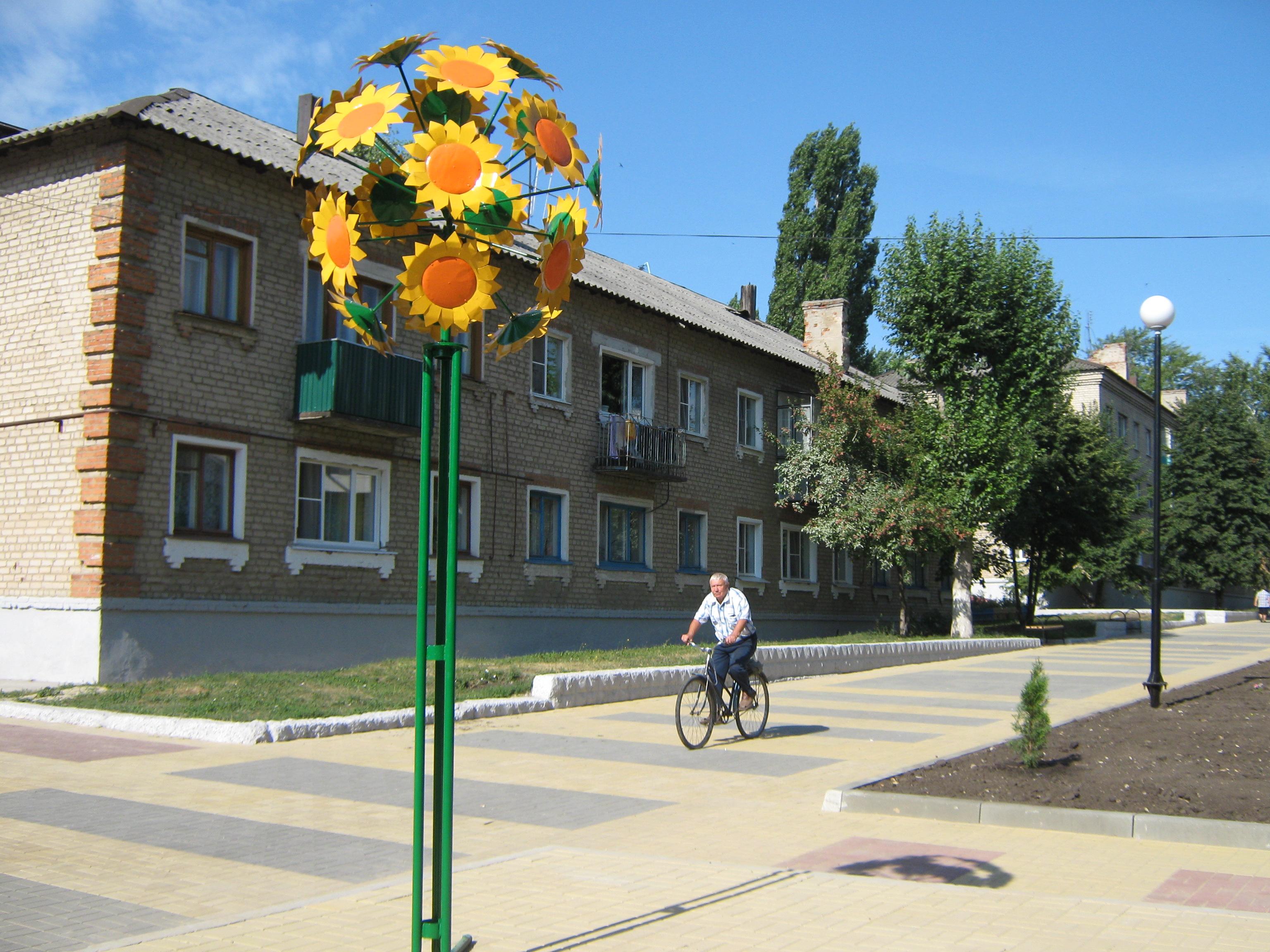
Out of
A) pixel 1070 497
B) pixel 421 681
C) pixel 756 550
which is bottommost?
pixel 421 681

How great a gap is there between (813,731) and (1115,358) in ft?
178

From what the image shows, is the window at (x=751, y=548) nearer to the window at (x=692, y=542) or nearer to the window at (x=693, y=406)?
the window at (x=692, y=542)

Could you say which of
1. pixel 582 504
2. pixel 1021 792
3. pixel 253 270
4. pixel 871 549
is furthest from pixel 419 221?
pixel 871 549

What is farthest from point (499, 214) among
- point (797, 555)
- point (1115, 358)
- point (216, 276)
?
point (1115, 358)

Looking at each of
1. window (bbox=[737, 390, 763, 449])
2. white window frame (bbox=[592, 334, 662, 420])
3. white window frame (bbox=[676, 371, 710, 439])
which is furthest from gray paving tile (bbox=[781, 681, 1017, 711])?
window (bbox=[737, 390, 763, 449])

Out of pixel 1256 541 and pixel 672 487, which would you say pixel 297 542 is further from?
pixel 1256 541

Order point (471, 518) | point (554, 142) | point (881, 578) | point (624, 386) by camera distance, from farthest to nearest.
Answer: point (881, 578) < point (624, 386) < point (471, 518) < point (554, 142)

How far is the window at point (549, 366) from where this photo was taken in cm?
2258

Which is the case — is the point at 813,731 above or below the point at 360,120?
below

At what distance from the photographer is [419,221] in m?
4.62

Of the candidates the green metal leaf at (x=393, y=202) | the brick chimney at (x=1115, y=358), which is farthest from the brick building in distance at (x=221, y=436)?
the brick chimney at (x=1115, y=358)

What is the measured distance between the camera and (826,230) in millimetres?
46562

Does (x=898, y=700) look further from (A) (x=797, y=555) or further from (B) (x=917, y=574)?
(B) (x=917, y=574)

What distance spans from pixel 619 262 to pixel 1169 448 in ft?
128
